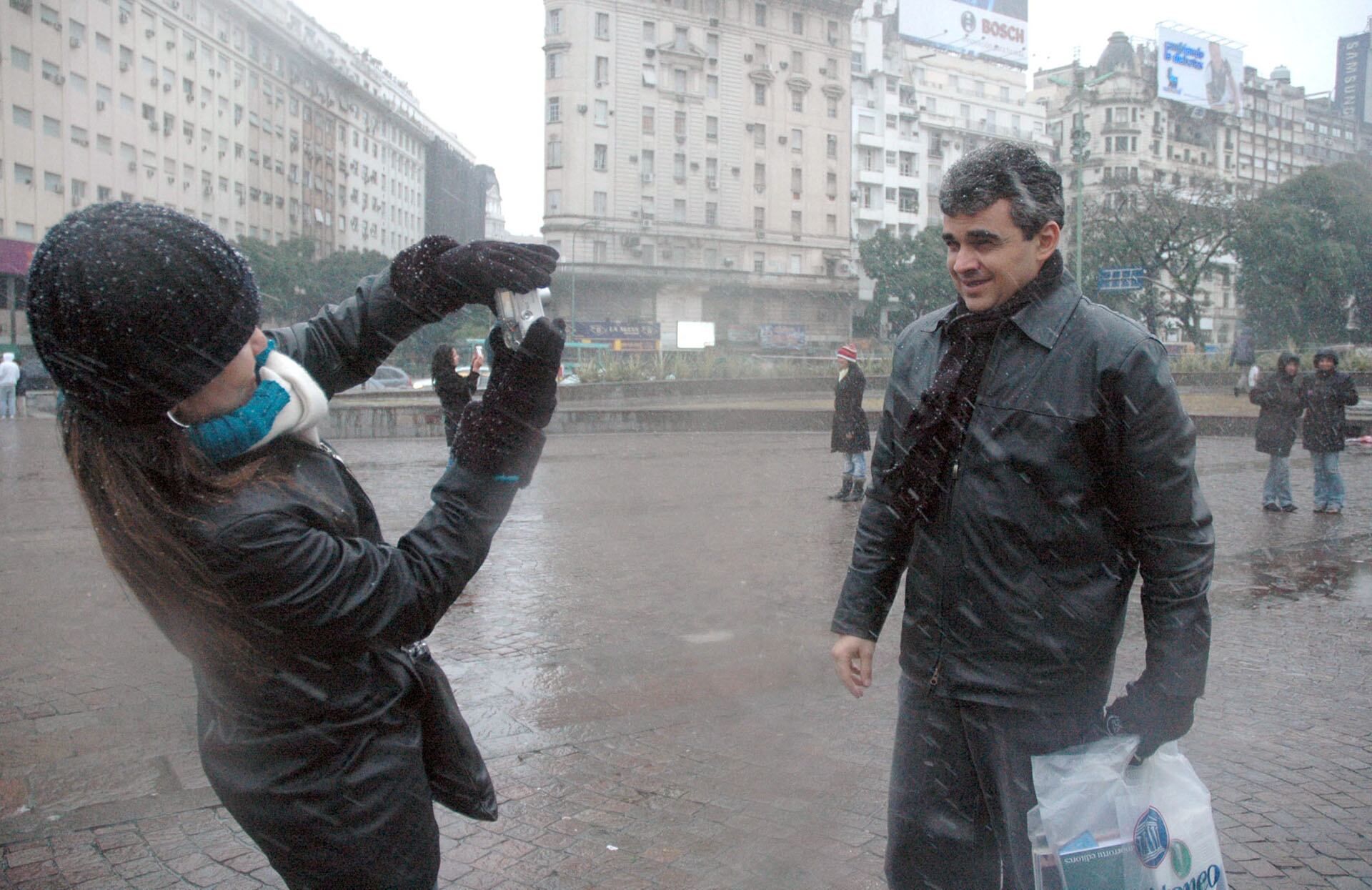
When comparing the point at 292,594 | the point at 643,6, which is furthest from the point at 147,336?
the point at 643,6

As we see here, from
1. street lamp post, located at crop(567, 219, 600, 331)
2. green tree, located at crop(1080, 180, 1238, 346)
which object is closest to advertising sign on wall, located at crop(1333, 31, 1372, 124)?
green tree, located at crop(1080, 180, 1238, 346)

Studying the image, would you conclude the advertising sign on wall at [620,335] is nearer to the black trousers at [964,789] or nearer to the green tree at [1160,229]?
the green tree at [1160,229]

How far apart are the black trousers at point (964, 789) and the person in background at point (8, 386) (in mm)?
28022

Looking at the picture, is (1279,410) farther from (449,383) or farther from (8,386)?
(8,386)

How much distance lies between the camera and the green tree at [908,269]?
218ft

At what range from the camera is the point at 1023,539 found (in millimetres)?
2068

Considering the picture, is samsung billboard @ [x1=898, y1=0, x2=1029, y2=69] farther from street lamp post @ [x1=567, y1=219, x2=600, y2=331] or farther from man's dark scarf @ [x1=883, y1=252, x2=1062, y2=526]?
man's dark scarf @ [x1=883, y1=252, x2=1062, y2=526]

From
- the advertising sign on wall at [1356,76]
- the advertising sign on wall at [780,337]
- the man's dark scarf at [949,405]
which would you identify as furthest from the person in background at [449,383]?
the advertising sign on wall at [1356,76]

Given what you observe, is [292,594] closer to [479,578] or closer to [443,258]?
[443,258]

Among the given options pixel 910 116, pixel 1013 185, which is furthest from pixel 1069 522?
pixel 910 116

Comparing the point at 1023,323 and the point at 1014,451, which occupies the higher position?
the point at 1023,323

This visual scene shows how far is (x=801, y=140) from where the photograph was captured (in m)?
72.2

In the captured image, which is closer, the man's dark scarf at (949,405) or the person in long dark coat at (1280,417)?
the man's dark scarf at (949,405)

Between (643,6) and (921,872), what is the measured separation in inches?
2741
